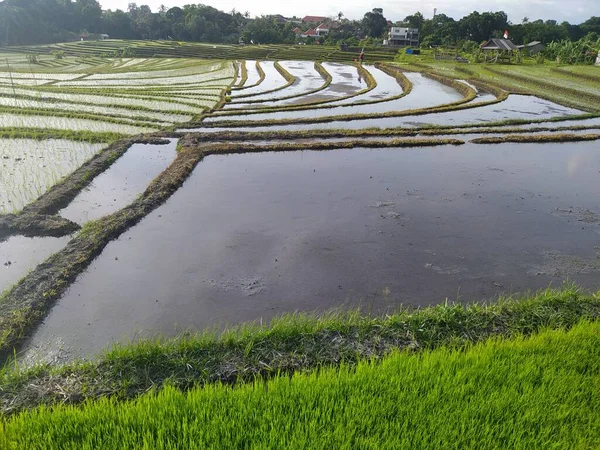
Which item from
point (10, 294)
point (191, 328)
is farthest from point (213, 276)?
point (10, 294)

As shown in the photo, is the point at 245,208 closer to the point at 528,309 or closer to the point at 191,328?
the point at 191,328

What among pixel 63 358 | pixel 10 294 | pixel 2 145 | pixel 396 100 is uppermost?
pixel 396 100

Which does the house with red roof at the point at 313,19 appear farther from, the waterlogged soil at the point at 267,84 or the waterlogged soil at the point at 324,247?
the waterlogged soil at the point at 324,247

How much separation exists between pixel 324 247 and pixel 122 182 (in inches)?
202

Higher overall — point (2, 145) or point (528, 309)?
point (2, 145)

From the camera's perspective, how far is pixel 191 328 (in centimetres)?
449

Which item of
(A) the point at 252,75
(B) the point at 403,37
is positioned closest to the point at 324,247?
(A) the point at 252,75

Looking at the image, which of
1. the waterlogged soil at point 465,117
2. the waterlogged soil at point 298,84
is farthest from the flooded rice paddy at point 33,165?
the waterlogged soil at point 298,84

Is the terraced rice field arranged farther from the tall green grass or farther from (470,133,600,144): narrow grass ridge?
the tall green grass

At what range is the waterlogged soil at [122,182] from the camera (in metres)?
7.28

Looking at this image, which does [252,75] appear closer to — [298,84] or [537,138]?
[298,84]

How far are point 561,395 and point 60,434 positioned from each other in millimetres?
3995

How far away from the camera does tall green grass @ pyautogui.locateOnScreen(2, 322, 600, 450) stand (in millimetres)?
2844

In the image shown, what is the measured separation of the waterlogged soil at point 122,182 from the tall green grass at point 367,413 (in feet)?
15.3
